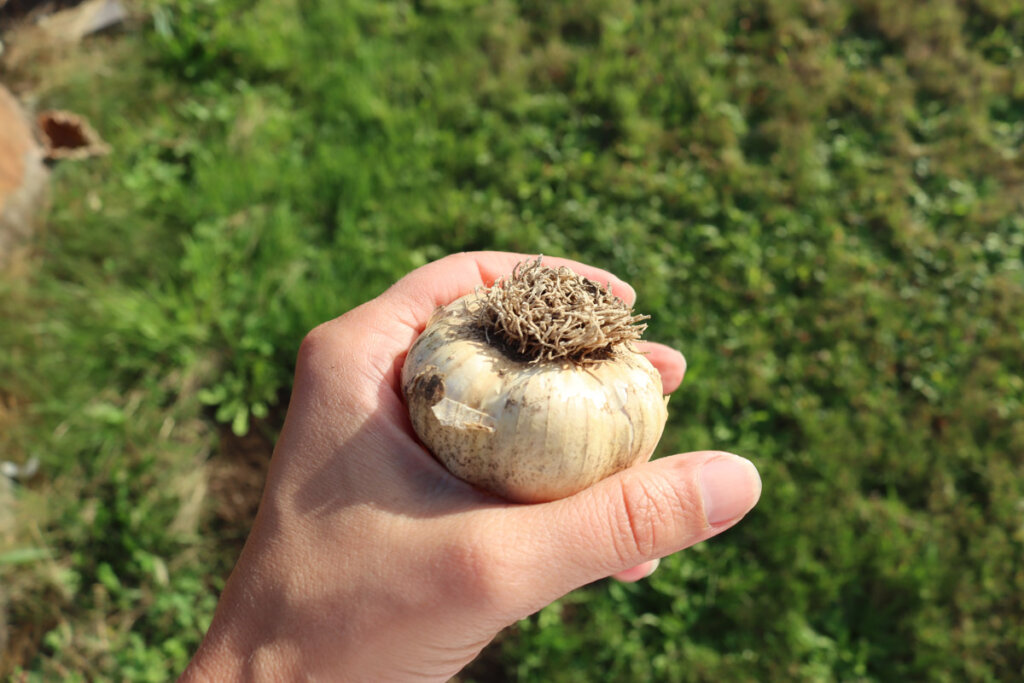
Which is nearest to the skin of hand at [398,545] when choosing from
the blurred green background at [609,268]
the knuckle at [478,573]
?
the knuckle at [478,573]

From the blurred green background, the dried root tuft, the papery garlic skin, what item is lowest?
the blurred green background

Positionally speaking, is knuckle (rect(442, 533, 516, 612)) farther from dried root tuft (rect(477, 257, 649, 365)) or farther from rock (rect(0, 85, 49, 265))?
Result: rock (rect(0, 85, 49, 265))

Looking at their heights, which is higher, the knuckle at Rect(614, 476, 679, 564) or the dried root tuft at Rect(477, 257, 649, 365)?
the dried root tuft at Rect(477, 257, 649, 365)

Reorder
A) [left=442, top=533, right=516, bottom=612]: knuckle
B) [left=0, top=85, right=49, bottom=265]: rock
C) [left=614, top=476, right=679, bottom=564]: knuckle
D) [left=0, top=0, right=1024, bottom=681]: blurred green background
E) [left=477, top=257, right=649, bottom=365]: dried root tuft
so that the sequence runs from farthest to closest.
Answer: [left=0, top=85, right=49, bottom=265]: rock
[left=0, top=0, right=1024, bottom=681]: blurred green background
[left=477, top=257, right=649, bottom=365]: dried root tuft
[left=614, top=476, right=679, bottom=564]: knuckle
[left=442, top=533, right=516, bottom=612]: knuckle

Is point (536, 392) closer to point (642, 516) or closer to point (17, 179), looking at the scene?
point (642, 516)

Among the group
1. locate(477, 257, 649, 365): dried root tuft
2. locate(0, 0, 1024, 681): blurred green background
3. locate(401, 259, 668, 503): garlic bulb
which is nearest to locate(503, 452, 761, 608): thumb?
locate(401, 259, 668, 503): garlic bulb

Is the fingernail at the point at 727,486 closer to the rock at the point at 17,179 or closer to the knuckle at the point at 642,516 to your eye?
the knuckle at the point at 642,516

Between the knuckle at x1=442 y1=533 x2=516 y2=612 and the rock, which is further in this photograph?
the rock

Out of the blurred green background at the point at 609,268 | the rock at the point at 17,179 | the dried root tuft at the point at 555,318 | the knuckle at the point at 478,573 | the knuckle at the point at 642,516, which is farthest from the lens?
the rock at the point at 17,179

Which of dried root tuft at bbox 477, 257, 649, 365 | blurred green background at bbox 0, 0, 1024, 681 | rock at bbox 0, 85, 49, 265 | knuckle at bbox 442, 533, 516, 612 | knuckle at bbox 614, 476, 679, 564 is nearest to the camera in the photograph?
knuckle at bbox 442, 533, 516, 612
